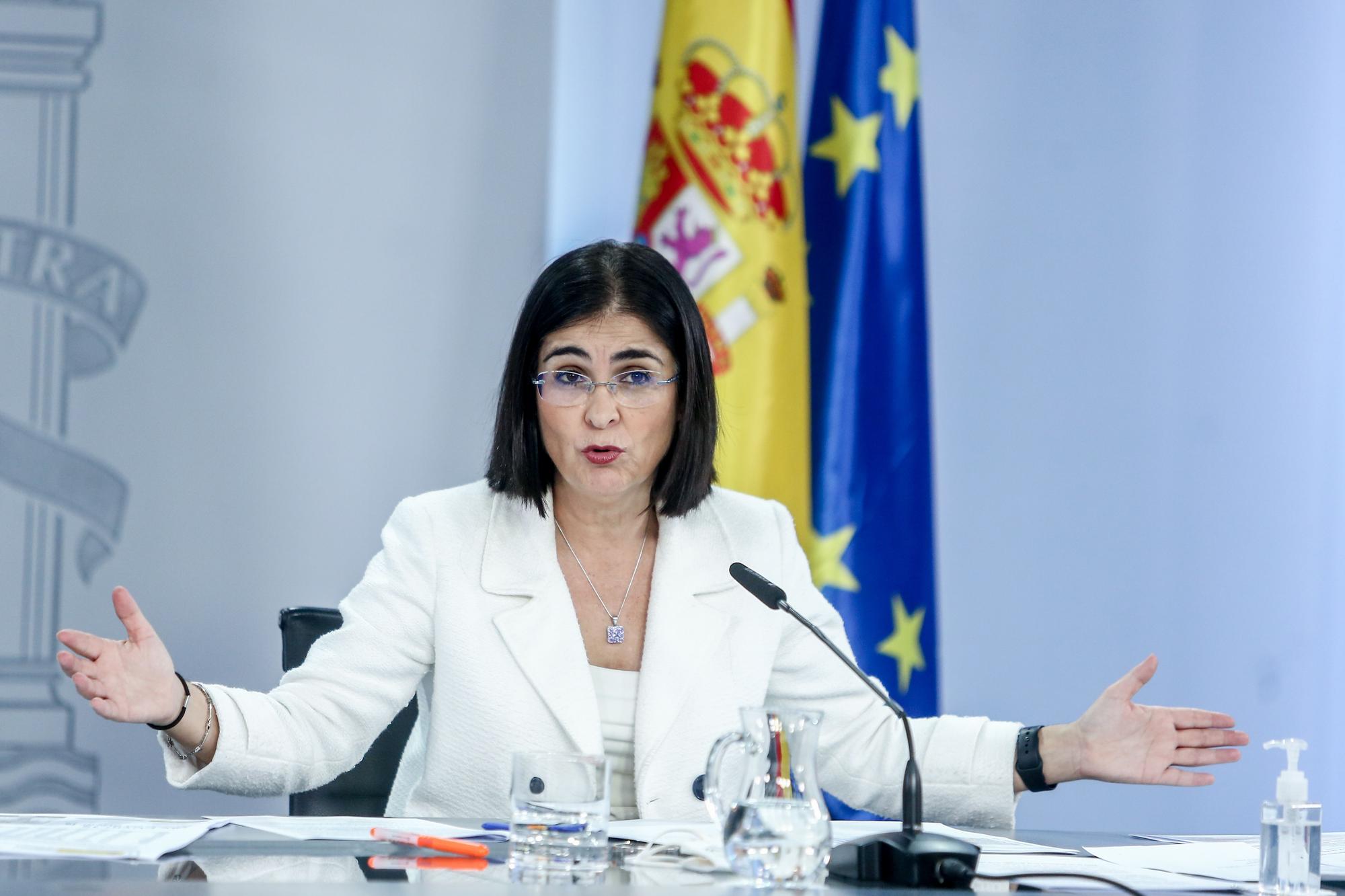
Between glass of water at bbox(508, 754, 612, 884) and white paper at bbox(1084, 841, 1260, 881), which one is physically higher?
glass of water at bbox(508, 754, 612, 884)

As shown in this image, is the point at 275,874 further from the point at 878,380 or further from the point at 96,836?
the point at 878,380

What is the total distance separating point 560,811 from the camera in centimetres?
122

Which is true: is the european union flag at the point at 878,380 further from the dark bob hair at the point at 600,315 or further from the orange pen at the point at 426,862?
the orange pen at the point at 426,862

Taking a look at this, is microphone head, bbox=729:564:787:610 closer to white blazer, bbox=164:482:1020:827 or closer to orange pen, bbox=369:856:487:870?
orange pen, bbox=369:856:487:870

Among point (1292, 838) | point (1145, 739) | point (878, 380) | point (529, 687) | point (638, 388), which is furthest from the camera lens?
point (878, 380)

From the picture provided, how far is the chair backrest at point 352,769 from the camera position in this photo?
194 centimetres

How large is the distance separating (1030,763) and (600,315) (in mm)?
875

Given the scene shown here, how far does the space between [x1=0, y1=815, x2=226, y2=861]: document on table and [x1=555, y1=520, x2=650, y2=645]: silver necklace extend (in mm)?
687

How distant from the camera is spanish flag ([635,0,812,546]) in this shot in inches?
107

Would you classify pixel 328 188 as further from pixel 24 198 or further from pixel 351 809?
pixel 351 809

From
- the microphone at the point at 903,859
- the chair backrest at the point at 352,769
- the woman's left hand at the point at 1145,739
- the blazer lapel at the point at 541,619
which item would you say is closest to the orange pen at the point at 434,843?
the microphone at the point at 903,859

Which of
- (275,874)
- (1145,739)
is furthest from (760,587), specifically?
(1145,739)
